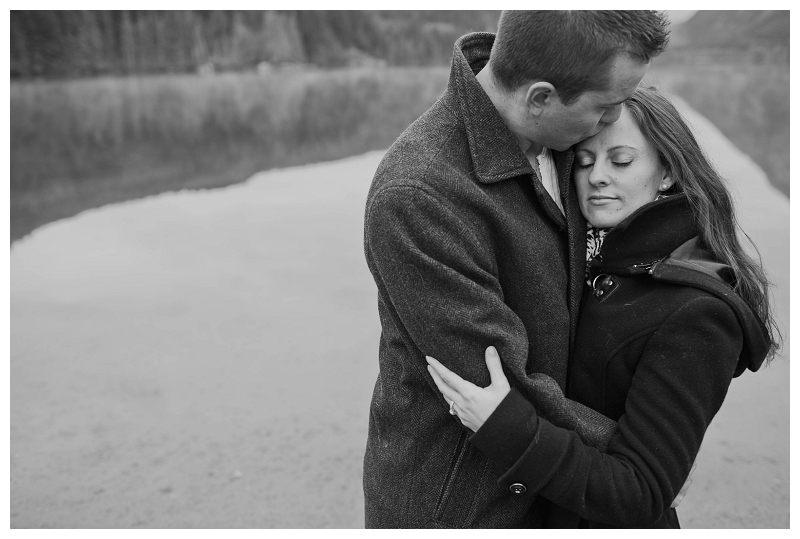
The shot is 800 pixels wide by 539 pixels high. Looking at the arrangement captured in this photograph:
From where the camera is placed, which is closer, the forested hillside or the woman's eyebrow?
the woman's eyebrow

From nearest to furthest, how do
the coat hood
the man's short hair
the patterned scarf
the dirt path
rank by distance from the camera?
the man's short hair → the coat hood → the patterned scarf → the dirt path

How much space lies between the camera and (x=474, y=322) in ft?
3.04

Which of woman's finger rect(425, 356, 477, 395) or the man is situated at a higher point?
the man

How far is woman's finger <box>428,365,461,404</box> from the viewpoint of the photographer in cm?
97

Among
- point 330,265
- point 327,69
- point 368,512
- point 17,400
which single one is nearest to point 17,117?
point 327,69

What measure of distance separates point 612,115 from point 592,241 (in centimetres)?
20

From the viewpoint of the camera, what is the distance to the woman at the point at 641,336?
949 millimetres

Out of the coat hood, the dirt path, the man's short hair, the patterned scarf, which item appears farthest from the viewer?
the dirt path

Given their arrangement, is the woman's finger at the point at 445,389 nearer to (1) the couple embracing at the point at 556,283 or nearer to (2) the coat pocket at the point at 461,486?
(1) the couple embracing at the point at 556,283

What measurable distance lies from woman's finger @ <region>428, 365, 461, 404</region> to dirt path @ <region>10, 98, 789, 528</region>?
3.31ft

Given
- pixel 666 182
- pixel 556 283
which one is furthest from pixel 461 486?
pixel 666 182

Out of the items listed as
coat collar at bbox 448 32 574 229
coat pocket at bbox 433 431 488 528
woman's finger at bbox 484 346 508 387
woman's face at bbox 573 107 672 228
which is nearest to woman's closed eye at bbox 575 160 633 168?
woman's face at bbox 573 107 672 228

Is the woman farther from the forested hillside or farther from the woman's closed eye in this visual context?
the forested hillside

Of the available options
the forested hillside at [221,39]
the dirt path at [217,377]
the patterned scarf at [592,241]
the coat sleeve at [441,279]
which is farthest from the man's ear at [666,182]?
the forested hillside at [221,39]
